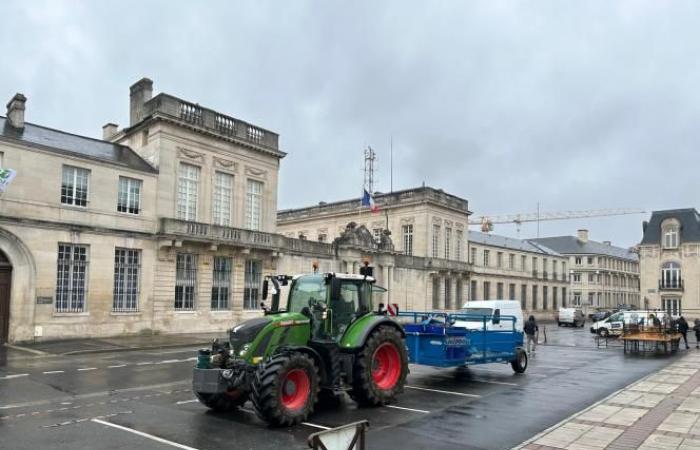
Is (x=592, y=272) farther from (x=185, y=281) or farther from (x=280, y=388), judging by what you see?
(x=280, y=388)

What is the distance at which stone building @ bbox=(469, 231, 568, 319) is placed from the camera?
59062 millimetres

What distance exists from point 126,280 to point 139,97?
10522mm

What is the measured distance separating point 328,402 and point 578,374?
8863 millimetres

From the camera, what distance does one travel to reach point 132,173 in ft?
89.0

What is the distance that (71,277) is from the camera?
24.6 m

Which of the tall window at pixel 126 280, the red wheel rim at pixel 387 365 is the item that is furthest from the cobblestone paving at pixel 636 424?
the tall window at pixel 126 280

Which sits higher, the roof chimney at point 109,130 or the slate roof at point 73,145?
the roof chimney at point 109,130

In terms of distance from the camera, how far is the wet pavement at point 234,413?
8.65 meters

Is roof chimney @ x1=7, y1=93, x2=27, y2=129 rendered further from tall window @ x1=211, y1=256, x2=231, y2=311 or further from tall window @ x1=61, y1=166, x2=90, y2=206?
tall window @ x1=211, y1=256, x2=231, y2=311

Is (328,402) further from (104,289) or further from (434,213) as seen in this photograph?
(434,213)

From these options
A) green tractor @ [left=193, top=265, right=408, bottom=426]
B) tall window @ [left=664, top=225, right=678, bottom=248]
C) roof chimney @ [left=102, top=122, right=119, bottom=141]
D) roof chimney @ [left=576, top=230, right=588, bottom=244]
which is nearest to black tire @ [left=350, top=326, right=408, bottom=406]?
green tractor @ [left=193, top=265, right=408, bottom=426]

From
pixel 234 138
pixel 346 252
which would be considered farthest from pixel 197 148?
pixel 346 252

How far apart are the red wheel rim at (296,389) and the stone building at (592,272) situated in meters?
80.4

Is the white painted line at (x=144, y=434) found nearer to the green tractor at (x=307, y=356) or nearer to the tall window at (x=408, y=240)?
the green tractor at (x=307, y=356)
